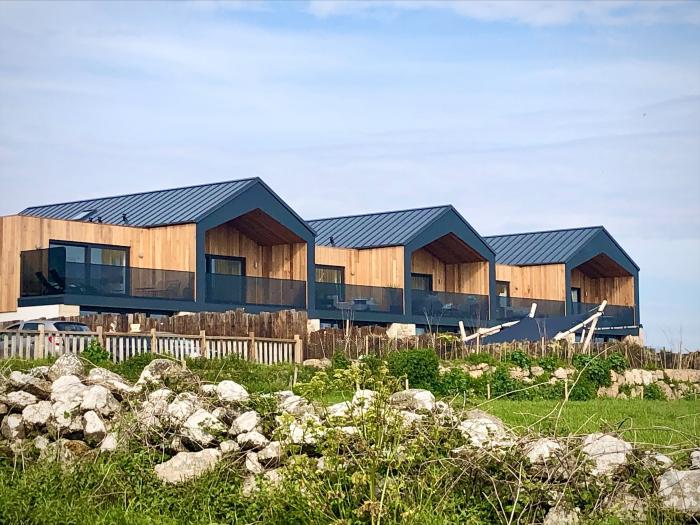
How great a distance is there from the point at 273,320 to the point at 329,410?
16503 millimetres

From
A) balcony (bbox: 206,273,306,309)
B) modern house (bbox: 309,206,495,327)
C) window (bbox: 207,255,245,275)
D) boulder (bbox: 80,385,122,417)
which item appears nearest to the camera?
boulder (bbox: 80,385,122,417)

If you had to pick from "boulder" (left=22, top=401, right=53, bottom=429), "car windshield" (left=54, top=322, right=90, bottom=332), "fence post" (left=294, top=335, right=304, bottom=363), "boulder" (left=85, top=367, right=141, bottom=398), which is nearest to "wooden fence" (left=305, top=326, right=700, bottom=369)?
"fence post" (left=294, top=335, right=304, bottom=363)

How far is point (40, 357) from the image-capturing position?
22.8 meters

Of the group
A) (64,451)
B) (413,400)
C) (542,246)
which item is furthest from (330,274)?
(413,400)

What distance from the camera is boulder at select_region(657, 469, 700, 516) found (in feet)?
31.1

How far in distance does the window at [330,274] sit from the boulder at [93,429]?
107 feet

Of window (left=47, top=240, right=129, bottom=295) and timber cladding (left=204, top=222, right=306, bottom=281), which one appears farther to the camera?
timber cladding (left=204, top=222, right=306, bottom=281)

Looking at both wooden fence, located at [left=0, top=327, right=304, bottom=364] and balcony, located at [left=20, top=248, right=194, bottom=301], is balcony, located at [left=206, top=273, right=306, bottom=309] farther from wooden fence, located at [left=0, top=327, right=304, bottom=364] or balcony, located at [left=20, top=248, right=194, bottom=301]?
wooden fence, located at [left=0, top=327, right=304, bottom=364]

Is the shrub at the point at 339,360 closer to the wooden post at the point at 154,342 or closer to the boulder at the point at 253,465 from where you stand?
the wooden post at the point at 154,342

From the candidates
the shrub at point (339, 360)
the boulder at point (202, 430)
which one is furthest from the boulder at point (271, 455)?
the shrub at point (339, 360)

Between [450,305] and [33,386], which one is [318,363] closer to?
[33,386]

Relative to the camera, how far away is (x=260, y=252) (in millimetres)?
43812

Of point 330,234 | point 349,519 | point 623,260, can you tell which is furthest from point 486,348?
point 623,260

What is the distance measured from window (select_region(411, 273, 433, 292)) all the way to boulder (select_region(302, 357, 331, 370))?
2312 cm
